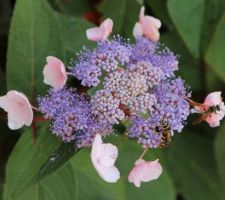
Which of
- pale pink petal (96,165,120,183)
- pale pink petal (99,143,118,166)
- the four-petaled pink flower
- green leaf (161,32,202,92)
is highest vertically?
the four-petaled pink flower

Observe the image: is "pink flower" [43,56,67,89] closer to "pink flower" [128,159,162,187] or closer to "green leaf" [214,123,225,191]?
"pink flower" [128,159,162,187]

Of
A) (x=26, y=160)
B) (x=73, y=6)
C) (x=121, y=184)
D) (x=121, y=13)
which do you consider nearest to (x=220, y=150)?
(x=121, y=184)

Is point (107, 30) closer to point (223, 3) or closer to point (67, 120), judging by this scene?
point (67, 120)

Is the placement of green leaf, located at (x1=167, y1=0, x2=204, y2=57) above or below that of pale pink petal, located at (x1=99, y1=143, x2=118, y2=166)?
below

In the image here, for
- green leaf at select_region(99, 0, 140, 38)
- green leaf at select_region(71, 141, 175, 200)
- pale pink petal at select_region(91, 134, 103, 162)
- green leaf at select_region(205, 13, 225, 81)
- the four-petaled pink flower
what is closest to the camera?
pale pink petal at select_region(91, 134, 103, 162)

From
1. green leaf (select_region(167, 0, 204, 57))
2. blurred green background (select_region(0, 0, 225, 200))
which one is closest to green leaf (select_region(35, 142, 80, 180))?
blurred green background (select_region(0, 0, 225, 200))

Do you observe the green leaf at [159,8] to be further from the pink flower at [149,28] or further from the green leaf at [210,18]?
the pink flower at [149,28]

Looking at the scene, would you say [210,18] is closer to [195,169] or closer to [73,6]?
[73,6]
